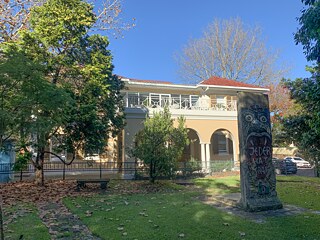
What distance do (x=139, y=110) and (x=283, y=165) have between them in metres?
12.3

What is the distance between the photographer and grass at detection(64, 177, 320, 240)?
5.66m

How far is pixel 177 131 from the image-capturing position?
1482 centimetres

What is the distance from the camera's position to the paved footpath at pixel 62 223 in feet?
18.9

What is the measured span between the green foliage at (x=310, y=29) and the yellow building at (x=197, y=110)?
43.4ft

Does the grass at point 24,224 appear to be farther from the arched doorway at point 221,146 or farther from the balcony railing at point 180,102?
the arched doorway at point 221,146

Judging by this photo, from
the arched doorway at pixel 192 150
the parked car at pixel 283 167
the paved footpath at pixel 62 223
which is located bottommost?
the paved footpath at pixel 62 223

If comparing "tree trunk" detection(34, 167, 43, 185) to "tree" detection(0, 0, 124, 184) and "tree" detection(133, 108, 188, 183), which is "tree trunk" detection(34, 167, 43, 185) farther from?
"tree" detection(133, 108, 188, 183)

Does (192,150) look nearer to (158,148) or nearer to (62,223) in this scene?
(158,148)

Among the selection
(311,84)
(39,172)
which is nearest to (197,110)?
(39,172)

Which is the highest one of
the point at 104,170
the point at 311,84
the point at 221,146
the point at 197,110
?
the point at 197,110

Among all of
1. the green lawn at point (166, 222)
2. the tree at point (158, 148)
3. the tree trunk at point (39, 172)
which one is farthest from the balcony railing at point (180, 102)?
the green lawn at point (166, 222)

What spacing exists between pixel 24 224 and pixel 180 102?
1800cm

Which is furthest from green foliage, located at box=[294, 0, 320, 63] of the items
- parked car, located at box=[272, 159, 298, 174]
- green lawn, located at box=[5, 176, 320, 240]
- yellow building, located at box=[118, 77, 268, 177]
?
parked car, located at box=[272, 159, 298, 174]

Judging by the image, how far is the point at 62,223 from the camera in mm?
6820
